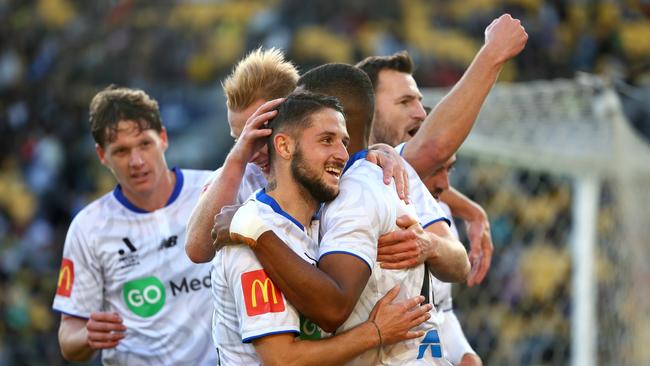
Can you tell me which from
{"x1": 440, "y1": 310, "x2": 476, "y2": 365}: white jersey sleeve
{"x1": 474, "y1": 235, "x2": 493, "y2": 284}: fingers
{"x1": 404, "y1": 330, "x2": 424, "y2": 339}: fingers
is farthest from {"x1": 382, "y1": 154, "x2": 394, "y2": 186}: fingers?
{"x1": 474, "y1": 235, "x2": 493, "y2": 284}: fingers

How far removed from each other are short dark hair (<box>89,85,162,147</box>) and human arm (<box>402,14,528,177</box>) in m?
1.46

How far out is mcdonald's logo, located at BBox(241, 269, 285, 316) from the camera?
310cm

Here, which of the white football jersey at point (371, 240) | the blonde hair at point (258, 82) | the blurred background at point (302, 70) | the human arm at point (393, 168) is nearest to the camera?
the white football jersey at point (371, 240)

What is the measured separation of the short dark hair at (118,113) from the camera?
4.80m

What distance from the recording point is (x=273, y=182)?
10.8 feet

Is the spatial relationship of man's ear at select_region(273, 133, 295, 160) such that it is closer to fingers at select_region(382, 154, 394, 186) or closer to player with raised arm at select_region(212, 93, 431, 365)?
player with raised arm at select_region(212, 93, 431, 365)

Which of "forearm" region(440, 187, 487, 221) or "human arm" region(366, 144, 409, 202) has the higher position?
"human arm" region(366, 144, 409, 202)

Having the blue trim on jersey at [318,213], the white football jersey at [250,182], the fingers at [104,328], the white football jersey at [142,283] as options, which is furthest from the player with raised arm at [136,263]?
the blue trim on jersey at [318,213]

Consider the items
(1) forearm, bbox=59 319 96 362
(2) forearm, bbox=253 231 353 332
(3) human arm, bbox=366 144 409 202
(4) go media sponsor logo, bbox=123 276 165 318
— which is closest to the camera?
(2) forearm, bbox=253 231 353 332

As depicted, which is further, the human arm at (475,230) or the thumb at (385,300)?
the human arm at (475,230)

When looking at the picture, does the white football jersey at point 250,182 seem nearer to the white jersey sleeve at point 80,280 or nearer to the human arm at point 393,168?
the human arm at point 393,168

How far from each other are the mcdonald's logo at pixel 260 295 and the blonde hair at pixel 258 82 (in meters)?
0.95

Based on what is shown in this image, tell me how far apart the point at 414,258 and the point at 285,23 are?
1022 cm

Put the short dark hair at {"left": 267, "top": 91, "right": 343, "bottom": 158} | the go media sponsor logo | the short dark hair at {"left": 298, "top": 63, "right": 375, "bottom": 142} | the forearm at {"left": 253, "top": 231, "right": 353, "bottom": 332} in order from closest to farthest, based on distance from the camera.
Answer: the forearm at {"left": 253, "top": 231, "right": 353, "bottom": 332} < the short dark hair at {"left": 267, "top": 91, "right": 343, "bottom": 158} < the short dark hair at {"left": 298, "top": 63, "right": 375, "bottom": 142} < the go media sponsor logo
